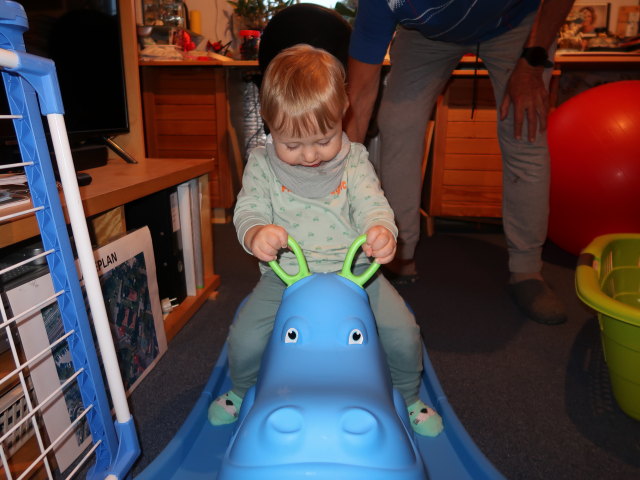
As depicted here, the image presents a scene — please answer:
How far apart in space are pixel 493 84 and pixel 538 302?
0.62m

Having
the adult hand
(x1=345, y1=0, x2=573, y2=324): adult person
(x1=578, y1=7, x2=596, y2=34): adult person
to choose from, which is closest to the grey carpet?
(x1=345, y1=0, x2=573, y2=324): adult person

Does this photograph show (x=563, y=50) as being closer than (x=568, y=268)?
No

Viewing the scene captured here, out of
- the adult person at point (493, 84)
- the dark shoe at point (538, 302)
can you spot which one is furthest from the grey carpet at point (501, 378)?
the adult person at point (493, 84)

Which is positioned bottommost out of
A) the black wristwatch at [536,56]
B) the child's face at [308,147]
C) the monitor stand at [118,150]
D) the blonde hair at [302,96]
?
the monitor stand at [118,150]

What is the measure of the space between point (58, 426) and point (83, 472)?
106 millimetres

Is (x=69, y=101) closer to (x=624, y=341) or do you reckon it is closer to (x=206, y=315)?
(x=206, y=315)

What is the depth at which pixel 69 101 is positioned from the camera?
43.1 inches

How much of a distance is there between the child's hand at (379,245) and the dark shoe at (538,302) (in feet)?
2.68

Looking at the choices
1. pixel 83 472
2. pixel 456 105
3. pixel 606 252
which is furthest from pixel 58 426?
pixel 456 105

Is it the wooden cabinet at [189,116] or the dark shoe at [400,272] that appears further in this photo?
the wooden cabinet at [189,116]

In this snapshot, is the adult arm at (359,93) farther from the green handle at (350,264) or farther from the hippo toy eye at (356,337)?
the hippo toy eye at (356,337)

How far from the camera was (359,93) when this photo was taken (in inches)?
46.1

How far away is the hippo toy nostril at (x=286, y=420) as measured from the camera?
451 mm

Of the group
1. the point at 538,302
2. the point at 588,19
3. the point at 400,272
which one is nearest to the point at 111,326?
the point at 400,272
